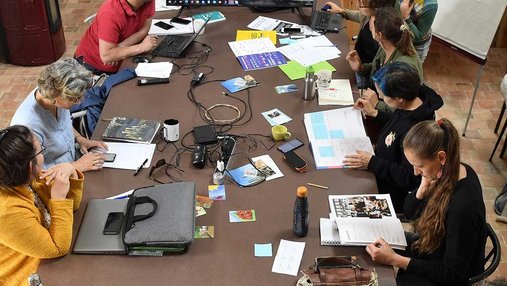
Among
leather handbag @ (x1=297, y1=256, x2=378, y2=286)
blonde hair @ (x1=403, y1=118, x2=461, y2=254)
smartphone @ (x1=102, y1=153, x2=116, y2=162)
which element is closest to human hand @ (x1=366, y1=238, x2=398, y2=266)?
leather handbag @ (x1=297, y1=256, x2=378, y2=286)

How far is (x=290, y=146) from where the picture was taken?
9.39 ft

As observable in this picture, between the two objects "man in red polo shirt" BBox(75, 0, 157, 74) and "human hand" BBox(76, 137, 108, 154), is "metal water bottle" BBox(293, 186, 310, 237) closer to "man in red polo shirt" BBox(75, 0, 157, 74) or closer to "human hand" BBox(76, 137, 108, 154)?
"human hand" BBox(76, 137, 108, 154)

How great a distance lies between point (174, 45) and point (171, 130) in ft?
3.70

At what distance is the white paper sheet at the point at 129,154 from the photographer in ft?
8.99

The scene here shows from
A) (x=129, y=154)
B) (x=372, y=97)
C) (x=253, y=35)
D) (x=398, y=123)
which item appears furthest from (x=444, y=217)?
(x=253, y=35)

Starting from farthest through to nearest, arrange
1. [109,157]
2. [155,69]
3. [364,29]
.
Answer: [364,29] < [155,69] < [109,157]

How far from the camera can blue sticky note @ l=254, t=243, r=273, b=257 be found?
2252 mm

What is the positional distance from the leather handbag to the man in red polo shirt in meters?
2.22

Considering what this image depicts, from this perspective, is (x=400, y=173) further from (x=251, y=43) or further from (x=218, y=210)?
(x=251, y=43)

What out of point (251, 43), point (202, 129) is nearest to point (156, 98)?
point (202, 129)

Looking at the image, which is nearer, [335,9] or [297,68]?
[297,68]

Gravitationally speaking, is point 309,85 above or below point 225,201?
above

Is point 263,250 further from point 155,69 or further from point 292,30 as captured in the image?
point 292,30

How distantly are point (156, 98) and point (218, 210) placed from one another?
108 cm
